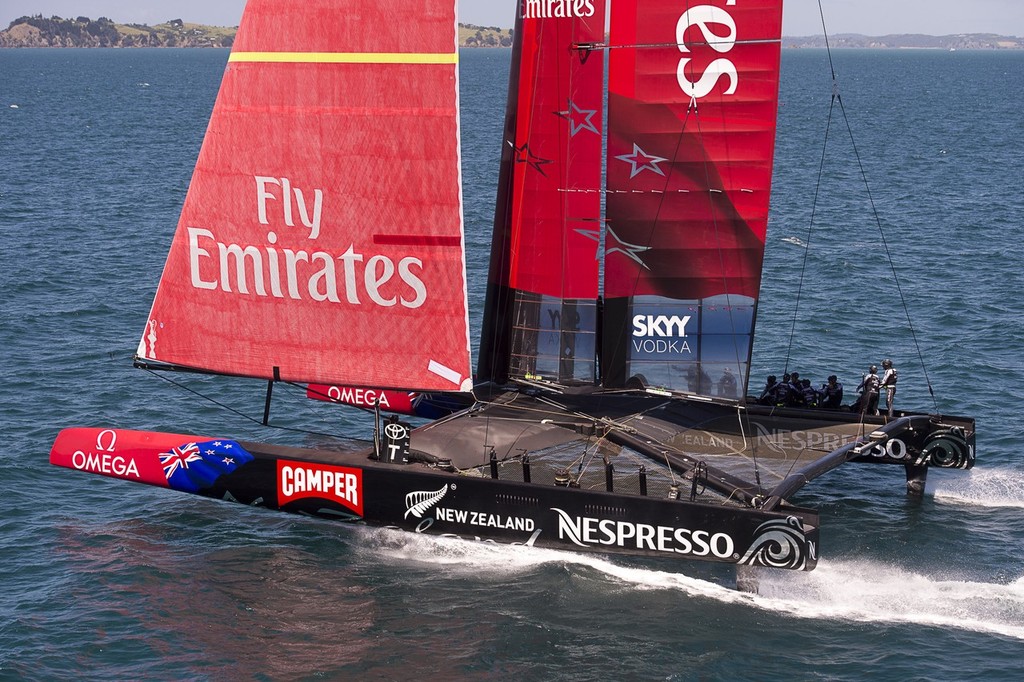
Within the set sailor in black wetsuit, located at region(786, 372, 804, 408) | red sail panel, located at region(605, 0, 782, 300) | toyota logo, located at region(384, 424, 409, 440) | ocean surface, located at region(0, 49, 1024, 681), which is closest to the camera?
ocean surface, located at region(0, 49, 1024, 681)

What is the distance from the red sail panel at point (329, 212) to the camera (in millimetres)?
20078

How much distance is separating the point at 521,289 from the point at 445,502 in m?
4.83

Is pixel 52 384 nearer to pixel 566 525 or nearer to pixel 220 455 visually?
pixel 220 455

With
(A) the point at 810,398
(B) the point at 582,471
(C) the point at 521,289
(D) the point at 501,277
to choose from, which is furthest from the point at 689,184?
(A) the point at 810,398

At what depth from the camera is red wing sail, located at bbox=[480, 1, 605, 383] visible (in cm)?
2298

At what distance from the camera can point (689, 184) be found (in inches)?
888

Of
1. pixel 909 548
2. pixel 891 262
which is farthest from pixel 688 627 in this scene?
pixel 891 262

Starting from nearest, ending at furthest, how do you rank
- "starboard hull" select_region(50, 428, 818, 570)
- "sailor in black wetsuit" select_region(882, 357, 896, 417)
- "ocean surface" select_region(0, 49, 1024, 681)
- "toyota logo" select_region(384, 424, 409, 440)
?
1. "ocean surface" select_region(0, 49, 1024, 681)
2. "starboard hull" select_region(50, 428, 818, 570)
3. "toyota logo" select_region(384, 424, 409, 440)
4. "sailor in black wetsuit" select_region(882, 357, 896, 417)

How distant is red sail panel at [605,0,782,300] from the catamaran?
38 millimetres

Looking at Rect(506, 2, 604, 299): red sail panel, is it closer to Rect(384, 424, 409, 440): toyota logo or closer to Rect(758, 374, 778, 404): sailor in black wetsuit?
Rect(384, 424, 409, 440): toyota logo

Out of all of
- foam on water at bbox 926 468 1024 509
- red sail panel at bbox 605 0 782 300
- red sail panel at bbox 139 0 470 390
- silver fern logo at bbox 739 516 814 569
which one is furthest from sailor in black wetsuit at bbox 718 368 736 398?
red sail panel at bbox 139 0 470 390

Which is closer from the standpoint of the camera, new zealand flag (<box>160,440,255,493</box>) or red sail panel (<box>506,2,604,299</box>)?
new zealand flag (<box>160,440,255,493</box>)

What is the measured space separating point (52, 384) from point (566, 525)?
15.8 m

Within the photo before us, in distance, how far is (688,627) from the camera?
19.5m
